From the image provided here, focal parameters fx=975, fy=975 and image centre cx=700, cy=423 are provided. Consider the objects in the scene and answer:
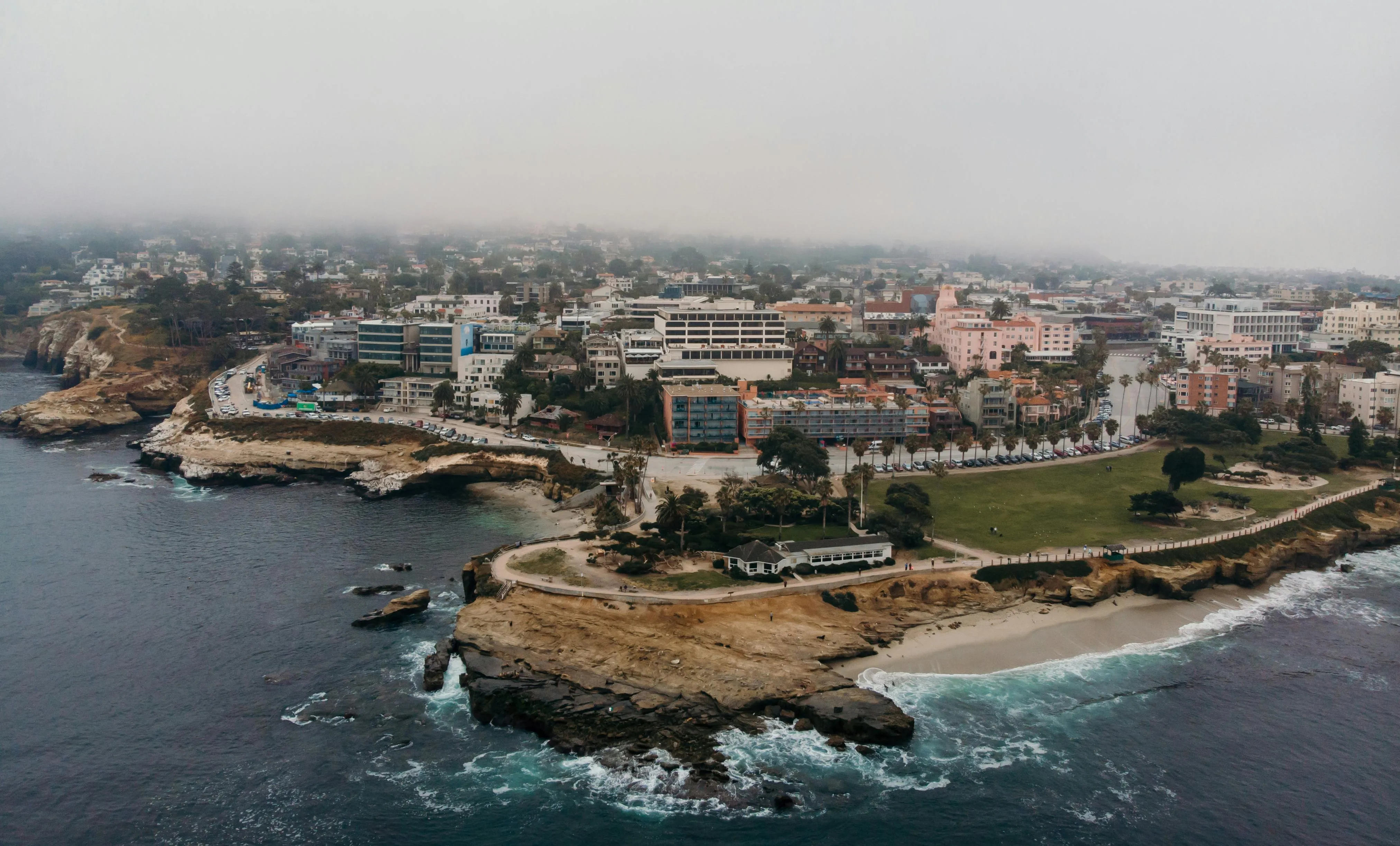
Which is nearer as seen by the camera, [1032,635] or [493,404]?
[1032,635]

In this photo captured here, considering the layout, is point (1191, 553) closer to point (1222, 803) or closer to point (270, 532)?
point (1222, 803)

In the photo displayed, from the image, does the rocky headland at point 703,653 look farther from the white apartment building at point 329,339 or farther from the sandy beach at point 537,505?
the white apartment building at point 329,339

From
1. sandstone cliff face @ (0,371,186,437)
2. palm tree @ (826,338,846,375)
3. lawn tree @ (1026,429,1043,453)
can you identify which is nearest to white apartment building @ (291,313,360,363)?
sandstone cliff face @ (0,371,186,437)

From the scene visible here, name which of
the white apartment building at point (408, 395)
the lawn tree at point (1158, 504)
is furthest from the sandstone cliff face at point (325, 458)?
the lawn tree at point (1158, 504)

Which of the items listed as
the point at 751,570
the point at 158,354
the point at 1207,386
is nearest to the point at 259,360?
the point at 158,354

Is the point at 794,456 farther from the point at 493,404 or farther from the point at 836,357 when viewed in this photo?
the point at 493,404

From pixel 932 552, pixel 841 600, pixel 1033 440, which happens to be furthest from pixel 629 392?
pixel 841 600
